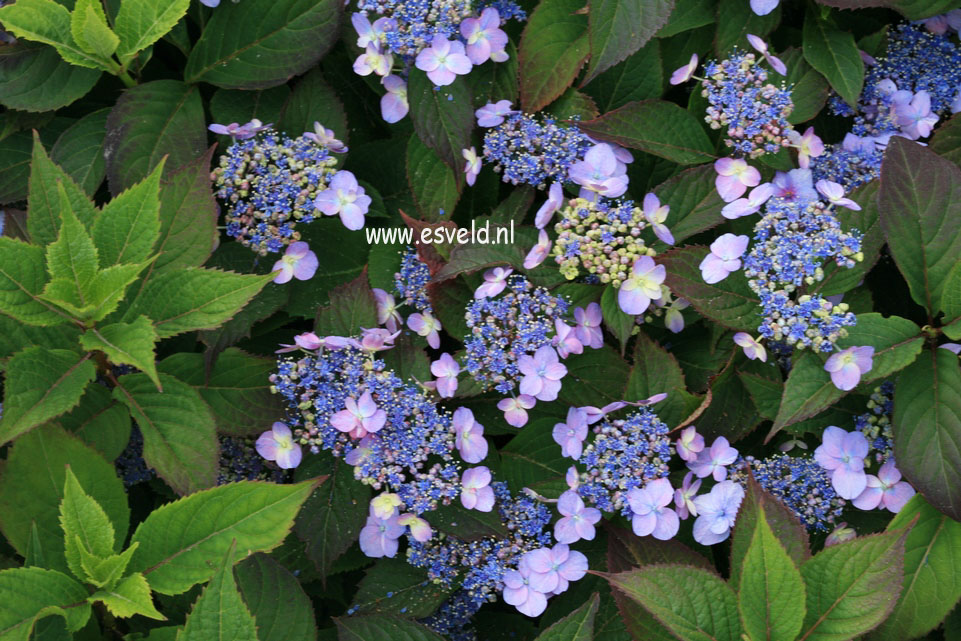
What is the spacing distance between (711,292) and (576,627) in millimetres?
572

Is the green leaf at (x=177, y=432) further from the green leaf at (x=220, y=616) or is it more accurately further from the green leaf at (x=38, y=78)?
the green leaf at (x=38, y=78)

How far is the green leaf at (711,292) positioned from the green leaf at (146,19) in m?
0.92

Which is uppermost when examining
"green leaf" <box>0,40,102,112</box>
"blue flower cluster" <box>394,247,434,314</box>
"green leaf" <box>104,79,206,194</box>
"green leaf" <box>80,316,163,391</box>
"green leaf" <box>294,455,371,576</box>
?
"green leaf" <box>0,40,102,112</box>

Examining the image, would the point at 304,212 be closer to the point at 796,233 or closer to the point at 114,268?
the point at 114,268

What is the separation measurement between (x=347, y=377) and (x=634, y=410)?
1.61 feet

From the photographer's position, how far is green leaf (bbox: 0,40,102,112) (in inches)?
64.9

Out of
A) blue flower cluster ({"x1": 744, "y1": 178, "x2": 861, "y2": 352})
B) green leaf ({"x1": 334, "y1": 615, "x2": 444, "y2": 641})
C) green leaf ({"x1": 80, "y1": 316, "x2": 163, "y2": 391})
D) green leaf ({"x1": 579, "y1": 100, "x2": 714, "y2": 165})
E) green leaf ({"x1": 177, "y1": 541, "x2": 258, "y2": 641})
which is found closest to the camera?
green leaf ({"x1": 177, "y1": 541, "x2": 258, "y2": 641})

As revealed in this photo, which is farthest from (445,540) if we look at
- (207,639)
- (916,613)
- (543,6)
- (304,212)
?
(543,6)

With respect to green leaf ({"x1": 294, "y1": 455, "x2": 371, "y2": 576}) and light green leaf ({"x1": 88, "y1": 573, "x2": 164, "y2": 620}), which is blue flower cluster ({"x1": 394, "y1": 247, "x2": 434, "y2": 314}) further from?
light green leaf ({"x1": 88, "y1": 573, "x2": 164, "y2": 620})

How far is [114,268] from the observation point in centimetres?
132

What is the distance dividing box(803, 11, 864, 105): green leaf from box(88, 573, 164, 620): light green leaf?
1.40 metres

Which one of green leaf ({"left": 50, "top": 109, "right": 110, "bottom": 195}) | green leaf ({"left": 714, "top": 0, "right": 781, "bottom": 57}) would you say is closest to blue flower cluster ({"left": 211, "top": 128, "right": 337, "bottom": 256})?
green leaf ({"left": 50, "top": 109, "right": 110, "bottom": 195})

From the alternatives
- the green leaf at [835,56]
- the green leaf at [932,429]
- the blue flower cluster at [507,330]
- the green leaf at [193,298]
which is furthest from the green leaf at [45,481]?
the green leaf at [835,56]

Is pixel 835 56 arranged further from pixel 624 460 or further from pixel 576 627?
pixel 576 627
